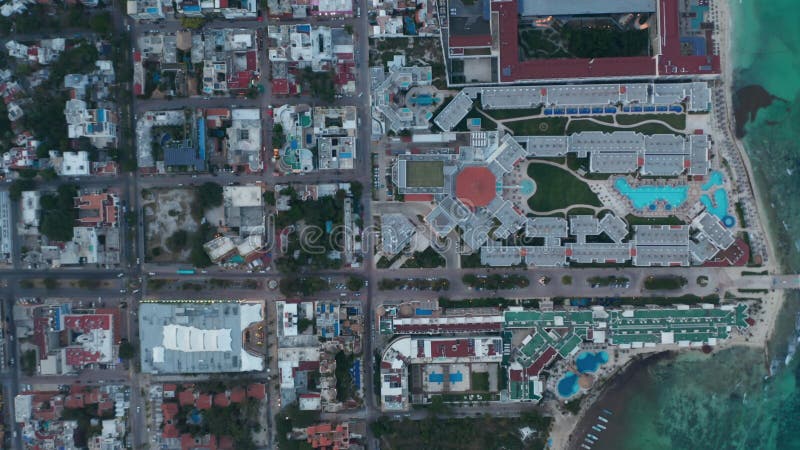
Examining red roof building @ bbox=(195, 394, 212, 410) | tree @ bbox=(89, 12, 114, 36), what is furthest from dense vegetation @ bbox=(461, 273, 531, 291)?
tree @ bbox=(89, 12, 114, 36)

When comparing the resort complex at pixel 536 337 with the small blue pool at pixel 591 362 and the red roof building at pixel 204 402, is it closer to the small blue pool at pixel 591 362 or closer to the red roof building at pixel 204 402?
the small blue pool at pixel 591 362

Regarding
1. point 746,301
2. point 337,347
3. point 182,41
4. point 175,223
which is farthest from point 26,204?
point 746,301

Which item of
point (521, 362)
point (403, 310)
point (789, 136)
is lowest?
point (521, 362)

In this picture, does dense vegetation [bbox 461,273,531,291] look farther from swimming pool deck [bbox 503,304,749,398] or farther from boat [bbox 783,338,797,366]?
boat [bbox 783,338,797,366]

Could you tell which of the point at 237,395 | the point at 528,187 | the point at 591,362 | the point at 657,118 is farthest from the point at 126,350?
the point at 657,118

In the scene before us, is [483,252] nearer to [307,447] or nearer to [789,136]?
[307,447]

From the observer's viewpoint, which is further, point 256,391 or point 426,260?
point 426,260

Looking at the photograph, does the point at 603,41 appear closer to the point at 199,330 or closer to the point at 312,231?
the point at 312,231
